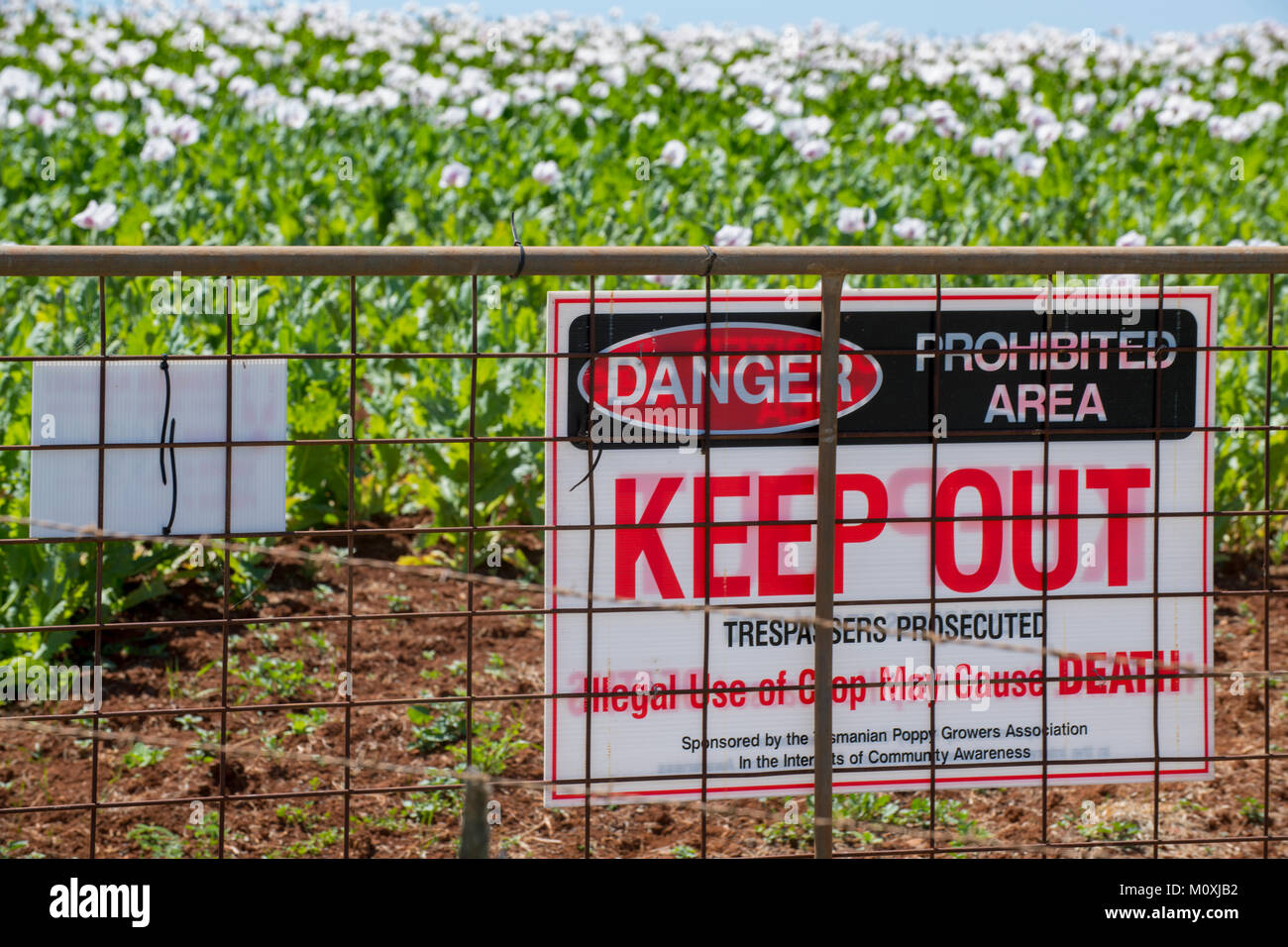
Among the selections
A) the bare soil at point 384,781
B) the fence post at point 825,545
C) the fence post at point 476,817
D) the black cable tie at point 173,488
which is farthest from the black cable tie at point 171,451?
the fence post at point 825,545

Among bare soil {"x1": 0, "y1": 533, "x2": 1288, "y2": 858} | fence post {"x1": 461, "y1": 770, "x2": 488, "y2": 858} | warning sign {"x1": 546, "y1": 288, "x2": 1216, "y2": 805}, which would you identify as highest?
warning sign {"x1": 546, "y1": 288, "x2": 1216, "y2": 805}

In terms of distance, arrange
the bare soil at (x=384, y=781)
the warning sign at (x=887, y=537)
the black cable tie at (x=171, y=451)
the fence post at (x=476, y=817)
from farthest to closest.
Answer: the bare soil at (x=384, y=781) < the warning sign at (x=887, y=537) < the black cable tie at (x=171, y=451) < the fence post at (x=476, y=817)

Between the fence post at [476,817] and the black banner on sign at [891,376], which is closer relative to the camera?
the fence post at [476,817]

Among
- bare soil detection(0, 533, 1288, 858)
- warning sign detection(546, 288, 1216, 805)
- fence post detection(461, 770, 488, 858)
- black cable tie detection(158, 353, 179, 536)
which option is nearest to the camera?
fence post detection(461, 770, 488, 858)

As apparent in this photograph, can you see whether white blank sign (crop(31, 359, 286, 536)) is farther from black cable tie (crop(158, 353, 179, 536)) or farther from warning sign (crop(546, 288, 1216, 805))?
warning sign (crop(546, 288, 1216, 805))

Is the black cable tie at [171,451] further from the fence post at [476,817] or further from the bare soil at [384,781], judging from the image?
the fence post at [476,817]

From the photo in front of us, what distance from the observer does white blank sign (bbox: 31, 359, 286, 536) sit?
2.82 metres

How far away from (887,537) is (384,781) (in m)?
1.79

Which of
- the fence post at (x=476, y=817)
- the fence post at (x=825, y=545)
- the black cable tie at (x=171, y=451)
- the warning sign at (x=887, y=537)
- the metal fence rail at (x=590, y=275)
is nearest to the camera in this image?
the fence post at (x=476, y=817)

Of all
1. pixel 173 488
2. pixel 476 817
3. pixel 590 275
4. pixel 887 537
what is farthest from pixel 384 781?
pixel 476 817

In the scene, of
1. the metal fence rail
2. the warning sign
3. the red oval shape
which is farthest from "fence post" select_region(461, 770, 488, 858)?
the red oval shape

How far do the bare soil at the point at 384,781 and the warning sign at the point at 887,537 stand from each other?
249mm

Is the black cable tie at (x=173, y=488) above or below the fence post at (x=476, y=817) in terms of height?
above

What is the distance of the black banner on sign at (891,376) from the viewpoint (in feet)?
9.98
